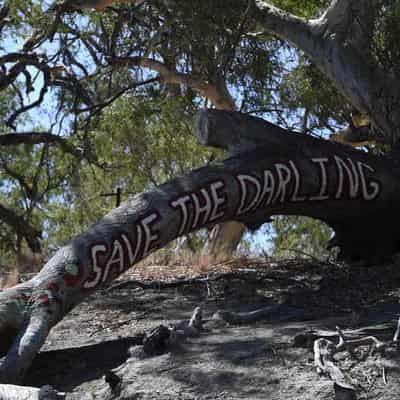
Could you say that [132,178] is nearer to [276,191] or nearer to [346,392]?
[276,191]

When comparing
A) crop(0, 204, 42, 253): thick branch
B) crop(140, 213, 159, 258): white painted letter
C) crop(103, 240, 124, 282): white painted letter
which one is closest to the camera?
crop(103, 240, 124, 282): white painted letter

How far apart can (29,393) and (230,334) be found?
67.6 inches

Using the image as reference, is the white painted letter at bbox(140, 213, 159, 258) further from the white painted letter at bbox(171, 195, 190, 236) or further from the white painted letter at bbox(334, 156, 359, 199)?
the white painted letter at bbox(334, 156, 359, 199)

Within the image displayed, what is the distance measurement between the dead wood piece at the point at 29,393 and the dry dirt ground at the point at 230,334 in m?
0.51

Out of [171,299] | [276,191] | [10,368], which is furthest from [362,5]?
[10,368]

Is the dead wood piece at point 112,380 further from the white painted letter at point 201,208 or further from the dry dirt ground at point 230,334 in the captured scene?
the white painted letter at point 201,208

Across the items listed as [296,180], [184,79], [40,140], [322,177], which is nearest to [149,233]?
[296,180]

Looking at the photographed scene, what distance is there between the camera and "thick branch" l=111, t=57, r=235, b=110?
11320mm

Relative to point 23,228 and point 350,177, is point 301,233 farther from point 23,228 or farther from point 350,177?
point 350,177

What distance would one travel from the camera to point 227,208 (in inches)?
280

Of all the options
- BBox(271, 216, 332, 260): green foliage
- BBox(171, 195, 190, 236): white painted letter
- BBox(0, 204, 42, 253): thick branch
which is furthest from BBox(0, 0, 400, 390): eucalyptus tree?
BBox(271, 216, 332, 260): green foliage

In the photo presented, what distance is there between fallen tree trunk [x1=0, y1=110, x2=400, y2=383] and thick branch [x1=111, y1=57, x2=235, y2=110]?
3.61 metres

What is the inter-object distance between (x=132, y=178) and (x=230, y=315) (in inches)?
413

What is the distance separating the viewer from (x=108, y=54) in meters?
11.2
